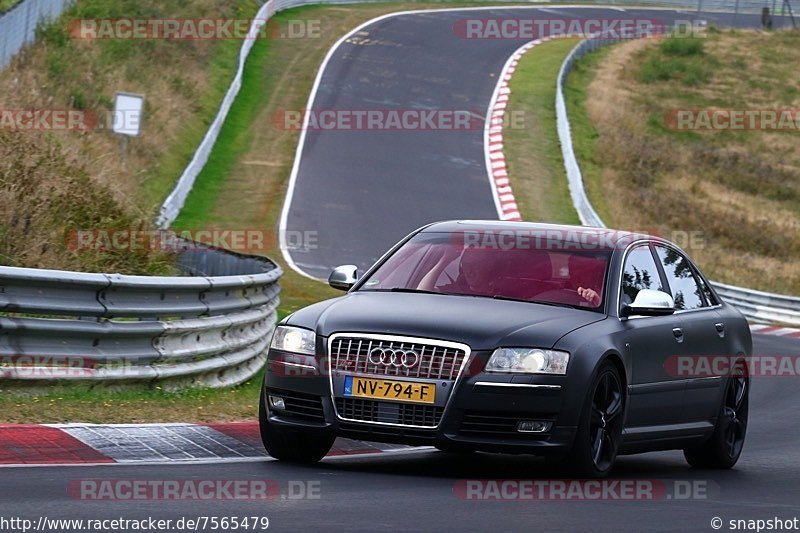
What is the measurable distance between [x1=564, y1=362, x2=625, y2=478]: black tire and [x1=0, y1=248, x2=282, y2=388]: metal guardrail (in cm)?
378

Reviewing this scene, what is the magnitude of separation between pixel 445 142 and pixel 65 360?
97.9 ft

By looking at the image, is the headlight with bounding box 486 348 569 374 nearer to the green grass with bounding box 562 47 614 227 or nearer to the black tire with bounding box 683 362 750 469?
the black tire with bounding box 683 362 750 469

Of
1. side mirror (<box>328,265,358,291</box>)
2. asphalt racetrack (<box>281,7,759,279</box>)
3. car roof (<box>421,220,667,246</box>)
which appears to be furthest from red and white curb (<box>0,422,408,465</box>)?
asphalt racetrack (<box>281,7,759,279</box>)

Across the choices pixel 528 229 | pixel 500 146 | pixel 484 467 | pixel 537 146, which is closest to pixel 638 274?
pixel 528 229

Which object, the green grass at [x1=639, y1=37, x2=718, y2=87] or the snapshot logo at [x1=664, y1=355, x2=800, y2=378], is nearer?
the snapshot logo at [x1=664, y1=355, x2=800, y2=378]

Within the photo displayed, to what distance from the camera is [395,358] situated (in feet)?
27.8

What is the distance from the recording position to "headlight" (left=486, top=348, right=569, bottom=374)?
8.45m

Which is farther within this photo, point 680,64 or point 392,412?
point 680,64

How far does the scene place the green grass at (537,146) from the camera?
112 ft

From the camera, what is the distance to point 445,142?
132 feet

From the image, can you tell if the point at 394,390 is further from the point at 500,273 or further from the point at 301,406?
the point at 500,273

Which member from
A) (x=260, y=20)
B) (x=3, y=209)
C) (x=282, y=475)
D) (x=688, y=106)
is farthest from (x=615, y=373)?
(x=688, y=106)

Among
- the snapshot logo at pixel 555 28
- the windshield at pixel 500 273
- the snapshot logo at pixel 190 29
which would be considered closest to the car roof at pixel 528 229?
the windshield at pixel 500 273

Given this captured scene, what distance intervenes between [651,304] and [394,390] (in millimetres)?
1814
